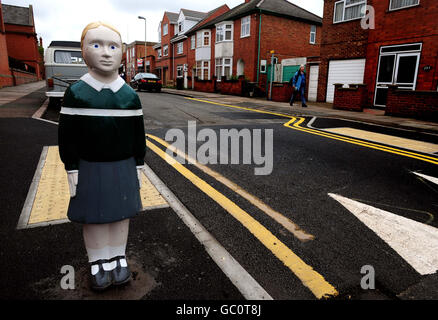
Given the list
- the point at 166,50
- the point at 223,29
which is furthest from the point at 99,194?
the point at 166,50

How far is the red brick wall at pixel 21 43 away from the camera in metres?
52.2

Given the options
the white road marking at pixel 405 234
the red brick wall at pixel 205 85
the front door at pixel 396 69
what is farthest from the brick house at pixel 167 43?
the white road marking at pixel 405 234

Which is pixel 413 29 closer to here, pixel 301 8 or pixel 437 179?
pixel 437 179

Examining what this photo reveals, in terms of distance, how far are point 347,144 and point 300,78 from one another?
9633mm

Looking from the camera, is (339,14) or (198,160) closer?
(198,160)

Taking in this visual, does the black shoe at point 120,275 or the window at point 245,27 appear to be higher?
the window at point 245,27

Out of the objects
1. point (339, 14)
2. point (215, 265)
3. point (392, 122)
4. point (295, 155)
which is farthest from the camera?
point (339, 14)

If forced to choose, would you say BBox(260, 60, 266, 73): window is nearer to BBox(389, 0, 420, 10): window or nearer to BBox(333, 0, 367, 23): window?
BBox(333, 0, 367, 23): window

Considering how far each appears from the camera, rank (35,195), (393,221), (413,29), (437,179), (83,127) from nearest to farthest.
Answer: (83,127) < (393,221) < (35,195) < (437,179) < (413,29)

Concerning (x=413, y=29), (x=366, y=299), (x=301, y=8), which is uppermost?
(x=301, y=8)

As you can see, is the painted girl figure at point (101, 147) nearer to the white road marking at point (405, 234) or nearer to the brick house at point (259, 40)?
the white road marking at point (405, 234)

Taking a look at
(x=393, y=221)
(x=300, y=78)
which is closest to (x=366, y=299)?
(x=393, y=221)

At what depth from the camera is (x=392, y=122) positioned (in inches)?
429

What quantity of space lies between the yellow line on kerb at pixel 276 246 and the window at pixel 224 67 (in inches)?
1084
